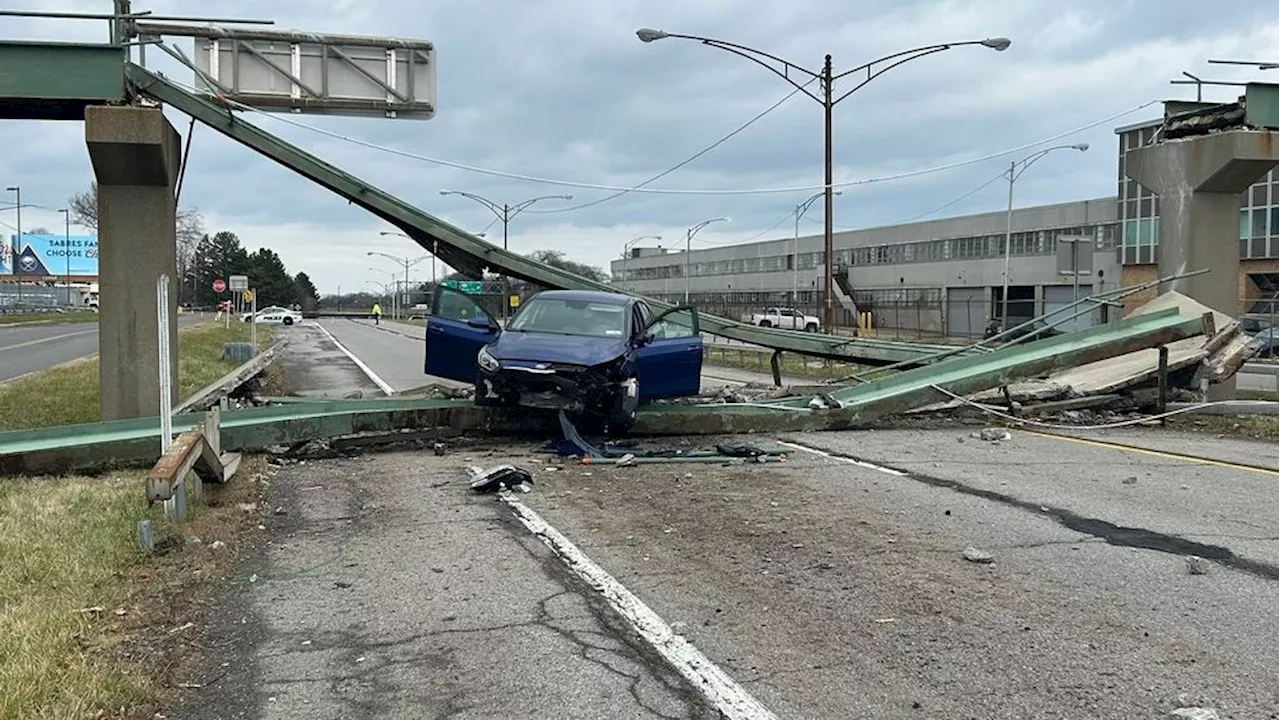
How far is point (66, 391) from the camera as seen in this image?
1820 cm

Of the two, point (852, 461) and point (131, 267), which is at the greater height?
point (131, 267)

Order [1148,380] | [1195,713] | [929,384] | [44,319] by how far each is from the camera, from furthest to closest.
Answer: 1. [44,319]
2. [1148,380]
3. [929,384]
4. [1195,713]

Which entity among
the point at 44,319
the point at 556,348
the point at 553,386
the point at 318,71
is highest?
the point at 318,71

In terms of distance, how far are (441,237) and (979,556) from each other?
1061 centimetres

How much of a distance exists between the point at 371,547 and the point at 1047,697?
15.2 feet

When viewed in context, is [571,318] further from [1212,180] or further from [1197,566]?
[1212,180]

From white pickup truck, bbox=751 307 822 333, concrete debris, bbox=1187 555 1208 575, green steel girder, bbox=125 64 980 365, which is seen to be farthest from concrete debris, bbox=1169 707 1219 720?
white pickup truck, bbox=751 307 822 333

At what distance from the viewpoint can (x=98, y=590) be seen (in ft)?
19.0

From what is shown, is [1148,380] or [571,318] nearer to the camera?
[571,318]

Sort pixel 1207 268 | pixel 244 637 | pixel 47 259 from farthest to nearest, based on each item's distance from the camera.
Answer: pixel 47 259 → pixel 1207 268 → pixel 244 637

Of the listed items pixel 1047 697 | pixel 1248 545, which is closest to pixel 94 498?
pixel 1047 697

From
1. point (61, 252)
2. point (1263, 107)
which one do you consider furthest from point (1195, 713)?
point (61, 252)

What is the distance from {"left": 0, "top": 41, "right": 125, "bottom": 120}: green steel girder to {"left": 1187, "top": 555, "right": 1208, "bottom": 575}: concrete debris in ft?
41.0

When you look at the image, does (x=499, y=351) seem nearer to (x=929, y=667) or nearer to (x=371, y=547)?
(x=371, y=547)
